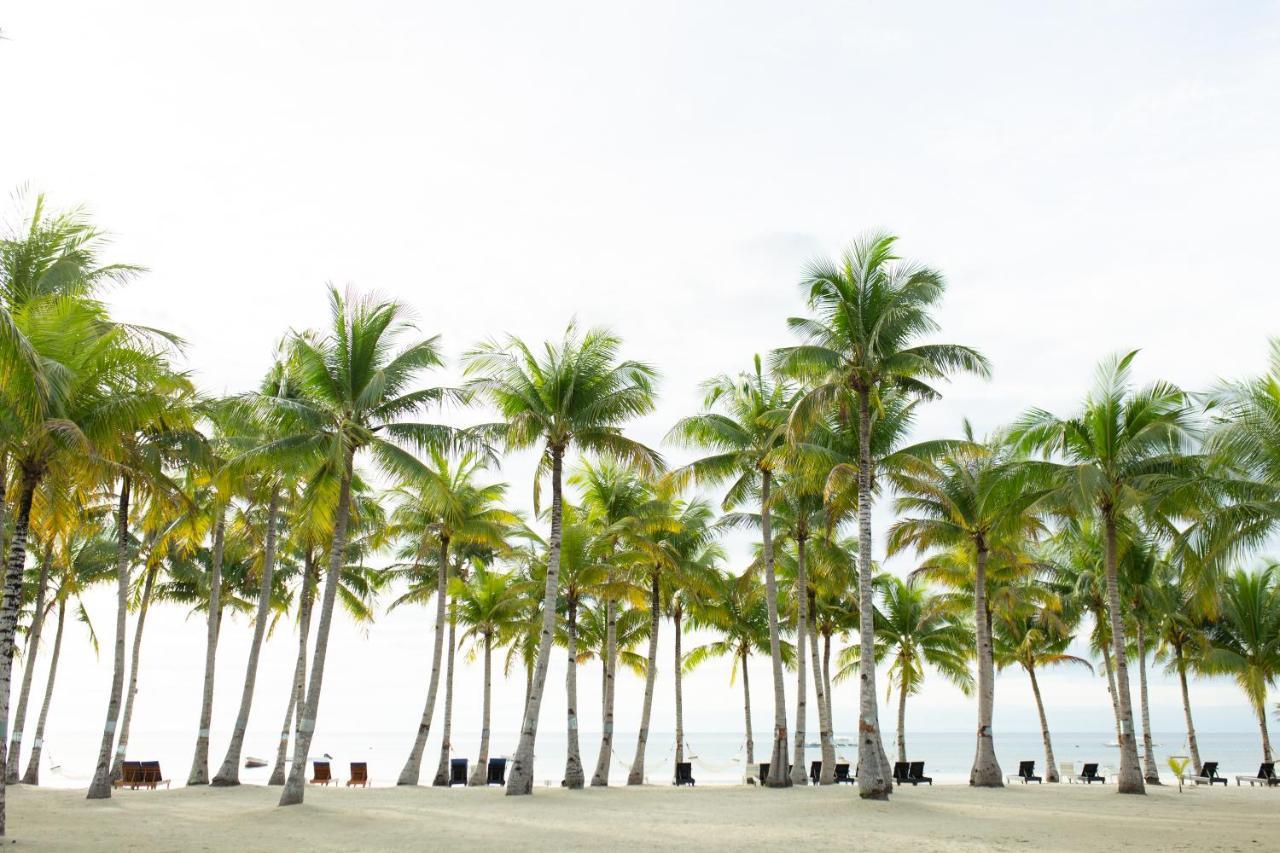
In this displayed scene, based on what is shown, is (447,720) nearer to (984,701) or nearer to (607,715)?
(607,715)

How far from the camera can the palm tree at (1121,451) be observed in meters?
21.3

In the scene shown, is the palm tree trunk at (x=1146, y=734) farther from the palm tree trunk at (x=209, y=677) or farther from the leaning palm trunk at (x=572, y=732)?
the palm tree trunk at (x=209, y=677)

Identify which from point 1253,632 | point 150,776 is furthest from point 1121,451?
point 150,776

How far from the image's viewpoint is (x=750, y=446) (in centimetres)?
2606

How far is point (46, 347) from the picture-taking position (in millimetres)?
12945

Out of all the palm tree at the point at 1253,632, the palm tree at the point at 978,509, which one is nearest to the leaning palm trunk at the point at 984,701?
the palm tree at the point at 978,509

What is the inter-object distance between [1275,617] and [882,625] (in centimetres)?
1261

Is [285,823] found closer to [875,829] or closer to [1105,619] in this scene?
[875,829]

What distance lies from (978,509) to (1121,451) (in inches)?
160

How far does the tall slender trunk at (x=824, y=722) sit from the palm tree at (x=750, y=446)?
175 centimetres

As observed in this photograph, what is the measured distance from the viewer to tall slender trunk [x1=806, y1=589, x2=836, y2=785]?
26891mm

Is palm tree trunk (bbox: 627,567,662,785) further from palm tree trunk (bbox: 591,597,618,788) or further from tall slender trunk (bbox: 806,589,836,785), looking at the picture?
tall slender trunk (bbox: 806,589,836,785)

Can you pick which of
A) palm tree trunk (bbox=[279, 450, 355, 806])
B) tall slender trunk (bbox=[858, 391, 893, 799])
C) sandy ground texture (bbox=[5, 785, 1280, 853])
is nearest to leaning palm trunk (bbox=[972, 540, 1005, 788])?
sandy ground texture (bbox=[5, 785, 1280, 853])

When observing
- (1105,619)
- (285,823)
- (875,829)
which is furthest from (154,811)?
(1105,619)
